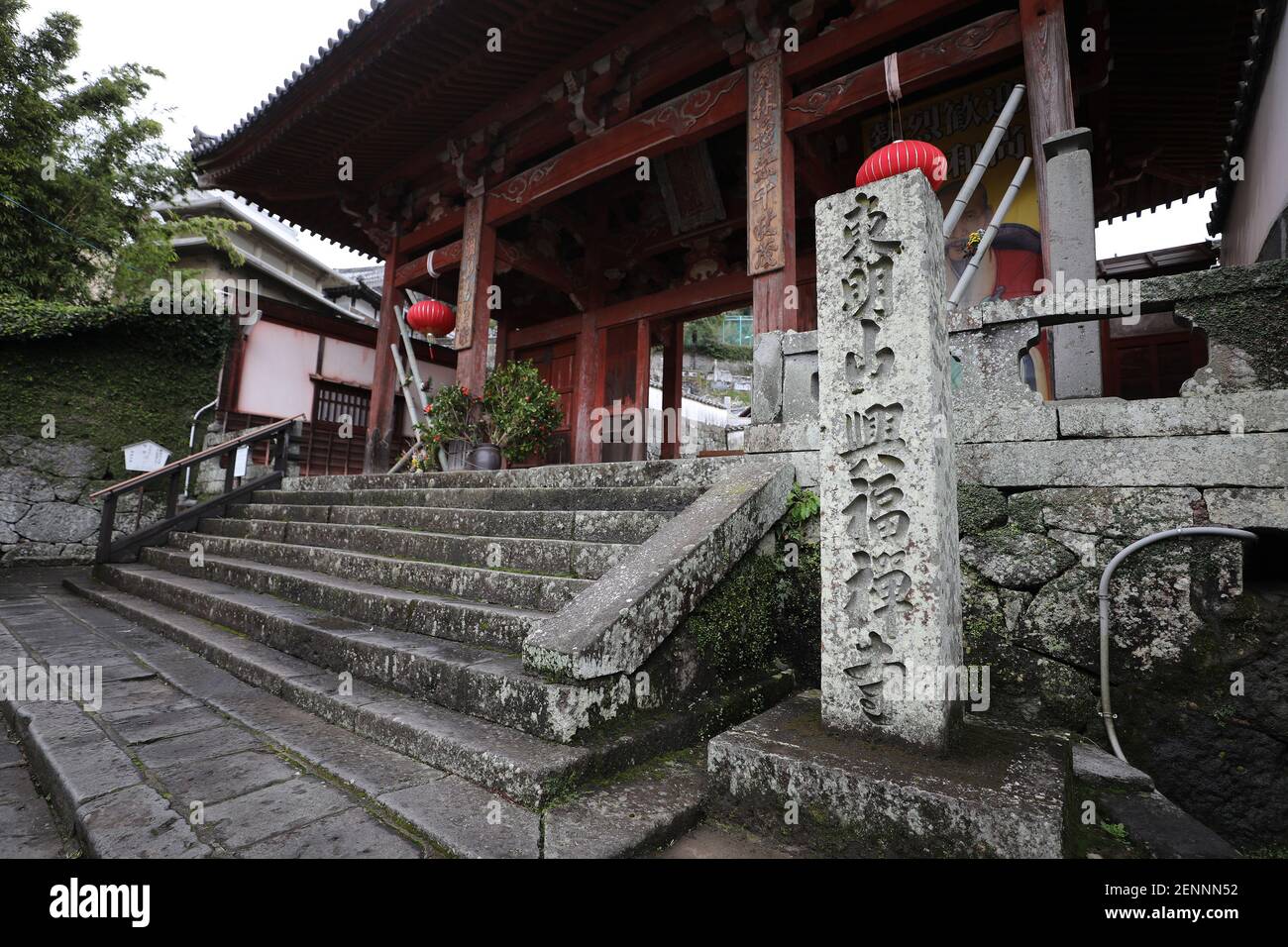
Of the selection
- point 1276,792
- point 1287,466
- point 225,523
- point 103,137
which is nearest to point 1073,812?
point 1276,792

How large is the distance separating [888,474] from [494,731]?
1866mm

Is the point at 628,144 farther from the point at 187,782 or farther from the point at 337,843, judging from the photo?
the point at 337,843

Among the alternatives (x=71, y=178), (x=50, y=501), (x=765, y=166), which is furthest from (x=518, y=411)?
(x=71, y=178)

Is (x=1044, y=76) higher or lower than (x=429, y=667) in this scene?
higher

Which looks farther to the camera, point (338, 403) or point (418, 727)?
point (338, 403)

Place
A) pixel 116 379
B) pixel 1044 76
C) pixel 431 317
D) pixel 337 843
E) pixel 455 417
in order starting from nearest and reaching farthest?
pixel 337 843 → pixel 1044 76 → pixel 455 417 → pixel 431 317 → pixel 116 379

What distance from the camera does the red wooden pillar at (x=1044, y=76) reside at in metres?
4.41

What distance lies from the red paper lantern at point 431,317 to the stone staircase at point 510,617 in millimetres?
4329

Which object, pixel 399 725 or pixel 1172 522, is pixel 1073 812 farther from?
pixel 399 725

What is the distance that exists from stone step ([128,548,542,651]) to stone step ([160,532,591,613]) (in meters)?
0.07

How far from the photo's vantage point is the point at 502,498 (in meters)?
4.84

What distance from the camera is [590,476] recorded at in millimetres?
4602

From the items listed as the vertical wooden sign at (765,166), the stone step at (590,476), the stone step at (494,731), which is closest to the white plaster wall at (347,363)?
the stone step at (590,476)

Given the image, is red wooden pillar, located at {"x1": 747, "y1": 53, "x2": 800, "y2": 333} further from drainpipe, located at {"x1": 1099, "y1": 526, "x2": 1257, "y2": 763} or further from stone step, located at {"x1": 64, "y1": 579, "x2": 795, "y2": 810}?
stone step, located at {"x1": 64, "y1": 579, "x2": 795, "y2": 810}
